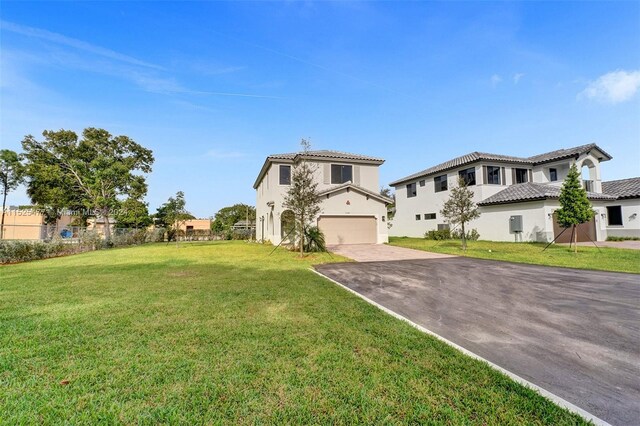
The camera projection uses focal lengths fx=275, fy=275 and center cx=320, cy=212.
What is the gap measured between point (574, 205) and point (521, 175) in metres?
10.9

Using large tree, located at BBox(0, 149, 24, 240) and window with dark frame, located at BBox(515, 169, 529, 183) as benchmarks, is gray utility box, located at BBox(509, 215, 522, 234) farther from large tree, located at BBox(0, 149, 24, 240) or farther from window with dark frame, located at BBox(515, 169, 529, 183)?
large tree, located at BBox(0, 149, 24, 240)

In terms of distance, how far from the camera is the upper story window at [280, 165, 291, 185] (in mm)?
20906

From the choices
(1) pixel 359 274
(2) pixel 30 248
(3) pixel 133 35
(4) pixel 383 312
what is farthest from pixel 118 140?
(4) pixel 383 312

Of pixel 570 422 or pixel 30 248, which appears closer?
pixel 570 422

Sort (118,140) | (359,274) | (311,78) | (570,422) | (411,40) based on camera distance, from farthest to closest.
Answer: (118,140) → (311,78) → (411,40) → (359,274) → (570,422)

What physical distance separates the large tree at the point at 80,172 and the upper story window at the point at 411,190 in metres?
30.6

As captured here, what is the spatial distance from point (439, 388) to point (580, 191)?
59.3 feet

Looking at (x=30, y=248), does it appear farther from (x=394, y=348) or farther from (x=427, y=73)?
(x=427, y=73)

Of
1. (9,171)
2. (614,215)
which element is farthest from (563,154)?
(9,171)

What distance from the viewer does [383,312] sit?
5.19 m

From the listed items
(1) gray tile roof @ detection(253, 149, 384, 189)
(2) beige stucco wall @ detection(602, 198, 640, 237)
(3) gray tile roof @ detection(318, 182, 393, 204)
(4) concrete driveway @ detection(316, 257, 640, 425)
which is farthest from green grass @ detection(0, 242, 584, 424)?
(2) beige stucco wall @ detection(602, 198, 640, 237)

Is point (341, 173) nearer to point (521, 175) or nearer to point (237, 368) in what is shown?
point (521, 175)

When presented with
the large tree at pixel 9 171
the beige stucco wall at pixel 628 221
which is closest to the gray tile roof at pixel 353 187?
the beige stucco wall at pixel 628 221

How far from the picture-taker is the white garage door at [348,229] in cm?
1983
